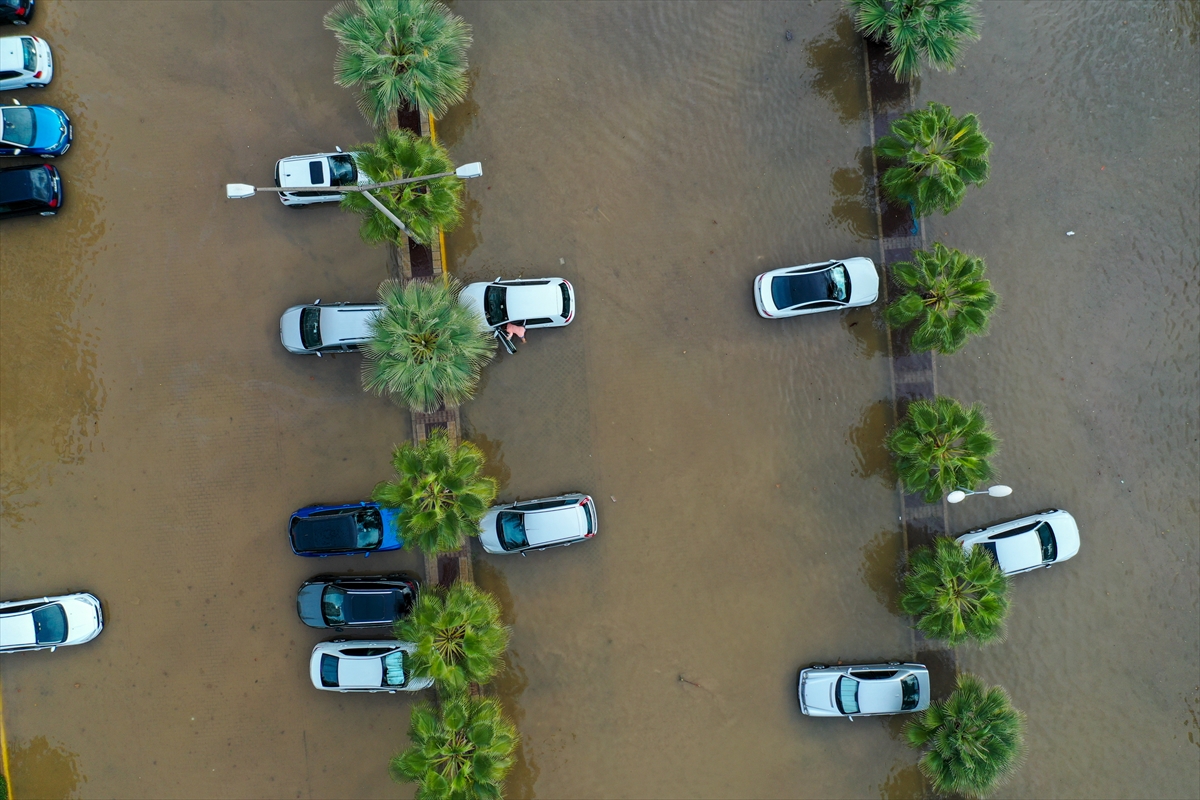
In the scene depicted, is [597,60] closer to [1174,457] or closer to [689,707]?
[689,707]

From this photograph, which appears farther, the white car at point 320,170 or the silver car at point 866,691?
the white car at point 320,170

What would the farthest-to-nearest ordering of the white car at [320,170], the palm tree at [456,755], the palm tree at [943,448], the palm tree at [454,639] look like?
1. the white car at [320,170]
2. the palm tree at [943,448]
3. the palm tree at [454,639]
4. the palm tree at [456,755]

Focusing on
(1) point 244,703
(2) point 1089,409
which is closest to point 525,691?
(1) point 244,703

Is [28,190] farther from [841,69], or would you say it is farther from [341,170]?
[841,69]

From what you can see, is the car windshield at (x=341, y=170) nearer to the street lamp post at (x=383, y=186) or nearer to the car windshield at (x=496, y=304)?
the street lamp post at (x=383, y=186)

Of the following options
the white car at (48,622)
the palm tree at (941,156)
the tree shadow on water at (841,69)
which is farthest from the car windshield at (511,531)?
the tree shadow on water at (841,69)

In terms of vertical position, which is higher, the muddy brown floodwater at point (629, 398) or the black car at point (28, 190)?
the black car at point (28, 190)
